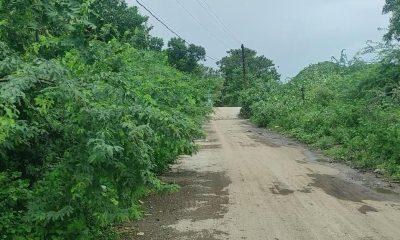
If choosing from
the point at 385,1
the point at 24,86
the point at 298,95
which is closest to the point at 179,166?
the point at 24,86

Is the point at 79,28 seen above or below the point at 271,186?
above

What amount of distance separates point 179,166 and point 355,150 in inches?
241

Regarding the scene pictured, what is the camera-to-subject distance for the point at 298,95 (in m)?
30.5

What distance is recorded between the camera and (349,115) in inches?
746

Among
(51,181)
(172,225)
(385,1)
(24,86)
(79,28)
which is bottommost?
(172,225)

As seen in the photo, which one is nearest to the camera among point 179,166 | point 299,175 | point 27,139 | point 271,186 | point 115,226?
point 27,139

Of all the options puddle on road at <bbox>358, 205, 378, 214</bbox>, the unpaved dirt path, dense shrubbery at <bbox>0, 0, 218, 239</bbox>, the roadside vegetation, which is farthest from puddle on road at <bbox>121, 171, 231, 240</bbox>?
the roadside vegetation

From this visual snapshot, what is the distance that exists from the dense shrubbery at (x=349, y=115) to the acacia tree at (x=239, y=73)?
1230cm

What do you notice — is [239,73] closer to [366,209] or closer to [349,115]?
[349,115]

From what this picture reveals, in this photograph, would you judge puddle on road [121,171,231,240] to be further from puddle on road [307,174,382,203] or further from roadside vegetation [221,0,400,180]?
roadside vegetation [221,0,400,180]

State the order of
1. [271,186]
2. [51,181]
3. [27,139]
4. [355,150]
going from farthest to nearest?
[355,150]
[271,186]
[27,139]
[51,181]

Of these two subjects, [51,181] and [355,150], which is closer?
[51,181]

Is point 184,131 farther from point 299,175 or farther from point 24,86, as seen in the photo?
point 299,175

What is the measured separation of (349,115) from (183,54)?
108 ft
